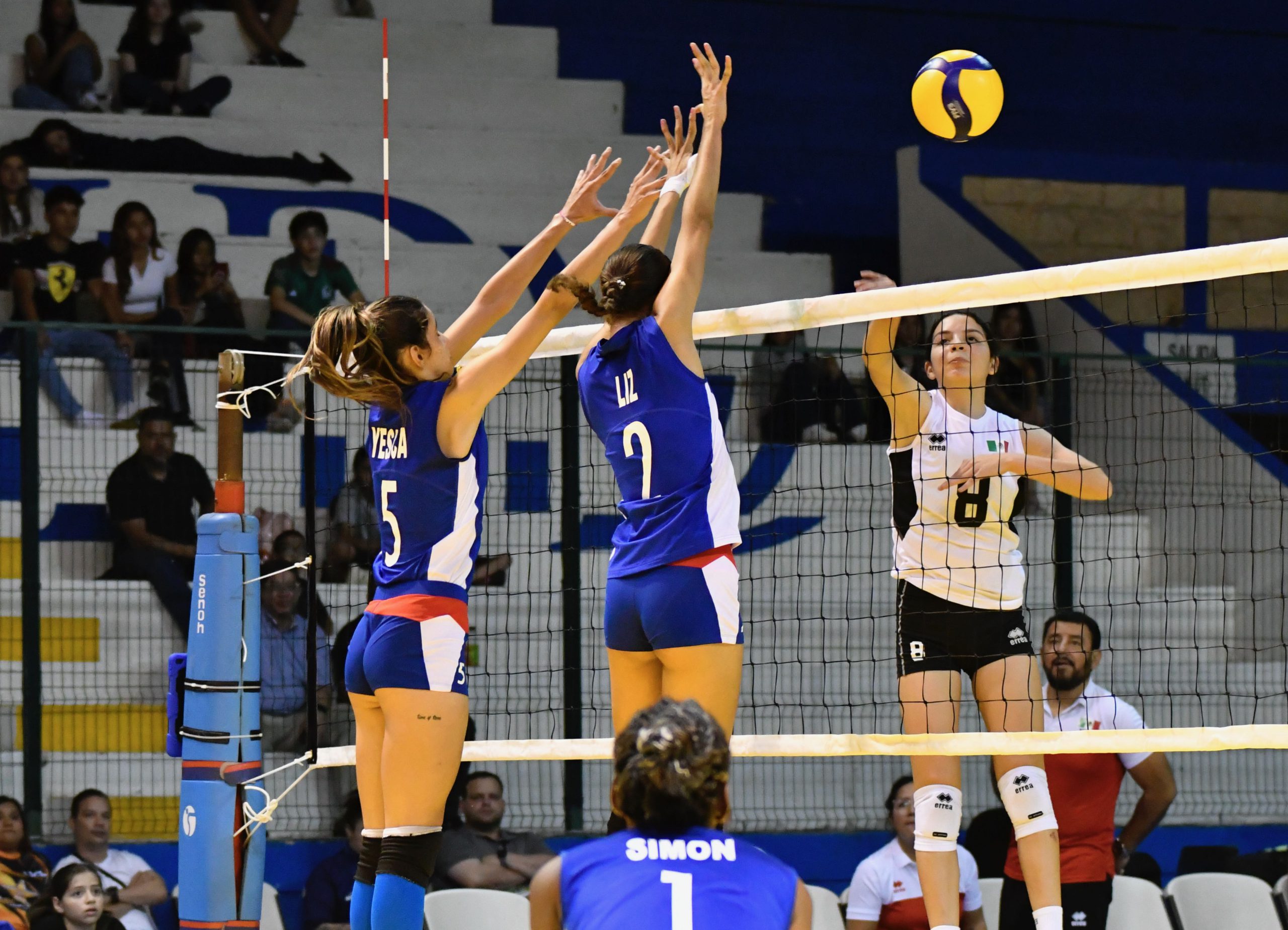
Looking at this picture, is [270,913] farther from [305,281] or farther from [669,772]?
[669,772]

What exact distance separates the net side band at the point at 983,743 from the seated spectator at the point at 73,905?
212 cm

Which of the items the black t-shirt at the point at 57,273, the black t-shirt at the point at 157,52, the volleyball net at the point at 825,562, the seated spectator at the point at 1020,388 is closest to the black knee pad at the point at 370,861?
the volleyball net at the point at 825,562

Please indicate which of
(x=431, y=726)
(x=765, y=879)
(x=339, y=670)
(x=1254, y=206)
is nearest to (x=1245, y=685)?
(x=1254, y=206)

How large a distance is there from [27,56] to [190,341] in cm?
346

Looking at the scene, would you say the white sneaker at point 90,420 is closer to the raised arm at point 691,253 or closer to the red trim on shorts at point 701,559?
the raised arm at point 691,253

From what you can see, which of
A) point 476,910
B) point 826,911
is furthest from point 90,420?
point 826,911

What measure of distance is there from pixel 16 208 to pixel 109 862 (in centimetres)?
483

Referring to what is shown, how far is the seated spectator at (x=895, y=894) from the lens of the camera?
26.0 ft

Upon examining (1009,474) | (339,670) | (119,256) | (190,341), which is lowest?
(339,670)

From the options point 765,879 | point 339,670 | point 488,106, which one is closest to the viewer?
point 765,879

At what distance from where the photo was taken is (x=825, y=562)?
985cm

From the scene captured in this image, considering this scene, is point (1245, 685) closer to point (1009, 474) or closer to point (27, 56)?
point (1009, 474)

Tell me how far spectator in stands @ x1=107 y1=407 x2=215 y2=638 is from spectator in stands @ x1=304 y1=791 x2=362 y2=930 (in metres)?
1.51

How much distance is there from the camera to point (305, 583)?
869 cm
